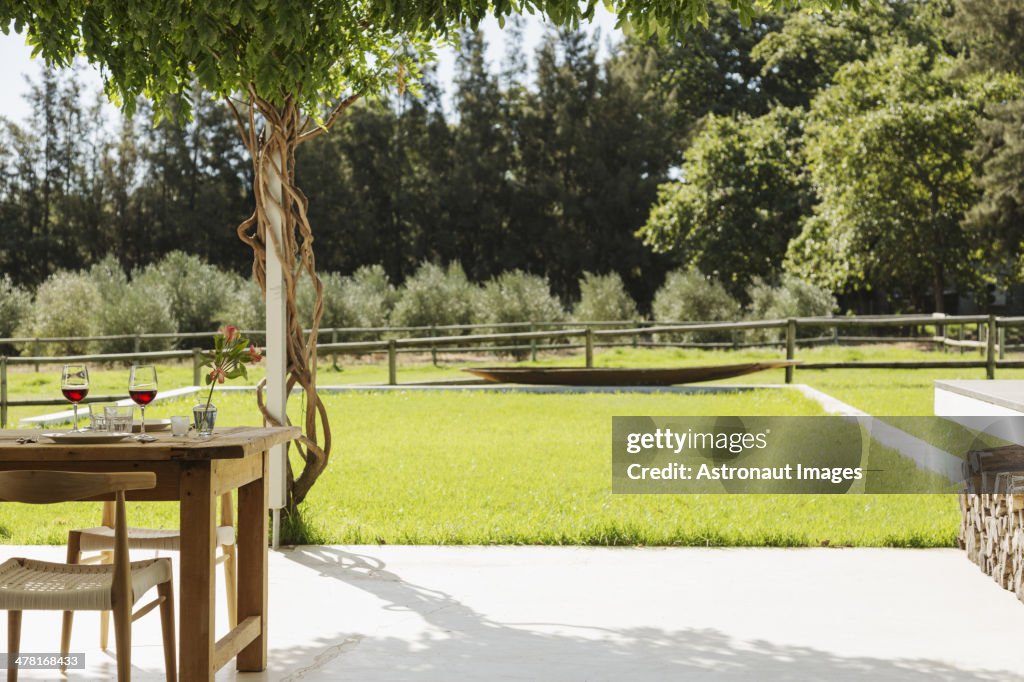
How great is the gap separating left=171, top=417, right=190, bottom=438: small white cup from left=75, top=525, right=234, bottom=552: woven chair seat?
0.40 metres

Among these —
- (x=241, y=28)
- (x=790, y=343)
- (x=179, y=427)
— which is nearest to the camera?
(x=179, y=427)

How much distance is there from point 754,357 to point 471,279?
1693 cm

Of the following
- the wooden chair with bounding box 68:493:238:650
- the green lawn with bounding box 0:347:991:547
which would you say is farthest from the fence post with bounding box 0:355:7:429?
the wooden chair with bounding box 68:493:238:650

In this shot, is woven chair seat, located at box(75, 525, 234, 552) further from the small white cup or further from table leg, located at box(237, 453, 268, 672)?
the small white cup

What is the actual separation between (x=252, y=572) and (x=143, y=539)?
0.34m

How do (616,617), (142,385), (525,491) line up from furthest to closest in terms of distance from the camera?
(525,491), (616,617), (142,385)

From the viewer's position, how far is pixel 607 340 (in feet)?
67.2

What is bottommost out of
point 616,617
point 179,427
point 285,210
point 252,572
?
point 616,617

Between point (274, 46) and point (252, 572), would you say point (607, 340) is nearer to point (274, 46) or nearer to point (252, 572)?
point (274, 46)

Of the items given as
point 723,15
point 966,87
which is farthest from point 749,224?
point 723,15

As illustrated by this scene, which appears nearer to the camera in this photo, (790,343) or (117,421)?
(117,421)

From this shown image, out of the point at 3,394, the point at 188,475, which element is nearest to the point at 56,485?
the point at 188,475

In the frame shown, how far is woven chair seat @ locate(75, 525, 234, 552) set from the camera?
10.3 ft

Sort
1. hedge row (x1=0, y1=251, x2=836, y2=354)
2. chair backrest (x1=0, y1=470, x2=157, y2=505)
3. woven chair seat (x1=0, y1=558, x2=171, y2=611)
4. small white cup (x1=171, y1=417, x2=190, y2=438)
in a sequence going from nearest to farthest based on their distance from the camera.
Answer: chair backrest (x1=0, y1=470, x2=157, y2=505) < woven chair seat (x1=0, y1=558, x2=171, y2=611) < small white cup (x1=171, y1=417, x2=190, y2=438) < hedge row (x1=0, y1=251, x2=836, y2=354)
